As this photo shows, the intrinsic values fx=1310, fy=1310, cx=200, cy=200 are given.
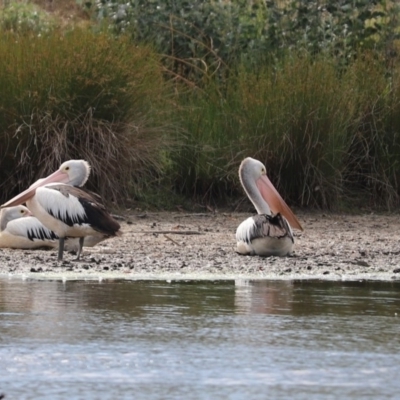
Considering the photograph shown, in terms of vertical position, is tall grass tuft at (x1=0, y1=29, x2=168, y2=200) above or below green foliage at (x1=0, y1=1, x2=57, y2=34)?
below

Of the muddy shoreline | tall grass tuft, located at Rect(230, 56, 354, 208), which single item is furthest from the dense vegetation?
the muddy shoreline

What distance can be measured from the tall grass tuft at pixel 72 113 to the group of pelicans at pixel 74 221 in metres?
1.64

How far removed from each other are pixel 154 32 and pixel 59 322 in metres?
9.05

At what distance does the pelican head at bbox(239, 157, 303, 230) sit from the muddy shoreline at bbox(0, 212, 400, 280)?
0.38m

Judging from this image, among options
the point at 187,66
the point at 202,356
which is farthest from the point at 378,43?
the point at 202,356

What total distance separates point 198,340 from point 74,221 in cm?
343

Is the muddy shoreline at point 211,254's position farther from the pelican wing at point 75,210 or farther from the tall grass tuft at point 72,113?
the tall grass tuft at point 72,113

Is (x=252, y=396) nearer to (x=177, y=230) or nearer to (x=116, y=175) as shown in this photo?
(x=177, y=230)

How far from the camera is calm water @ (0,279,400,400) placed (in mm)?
5750

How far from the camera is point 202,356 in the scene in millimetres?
6379

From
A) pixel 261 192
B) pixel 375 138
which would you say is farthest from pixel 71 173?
pixel 375 138

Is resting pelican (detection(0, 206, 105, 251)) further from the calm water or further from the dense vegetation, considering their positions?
the dense vegetation

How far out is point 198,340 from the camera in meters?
6.79

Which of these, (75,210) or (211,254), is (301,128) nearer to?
(211,254)
